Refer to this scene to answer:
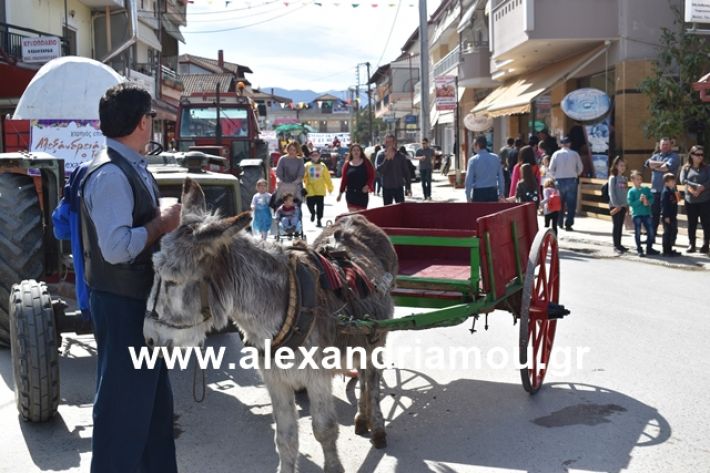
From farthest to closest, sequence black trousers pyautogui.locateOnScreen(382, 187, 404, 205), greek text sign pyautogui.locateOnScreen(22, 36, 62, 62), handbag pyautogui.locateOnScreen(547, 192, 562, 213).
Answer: greek text sign pyautogui.locateOnScreen(22, 36, 62, 62)
black trousers pyautogui.locateOnScreen(382, 187, 404, 205)
handbag pyautogui.locateOnScreen(547, 192, 562, 213)

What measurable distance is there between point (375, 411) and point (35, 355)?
7.23ft

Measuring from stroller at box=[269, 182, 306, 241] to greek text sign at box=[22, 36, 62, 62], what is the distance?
11.0 m

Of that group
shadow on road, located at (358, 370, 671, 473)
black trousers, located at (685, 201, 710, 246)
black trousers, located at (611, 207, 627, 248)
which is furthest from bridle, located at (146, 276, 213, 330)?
black trousers, located at (611, 207, 627, 248)

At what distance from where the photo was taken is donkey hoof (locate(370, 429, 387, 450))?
512 cm

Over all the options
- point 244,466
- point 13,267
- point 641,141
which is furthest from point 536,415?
point 641,141

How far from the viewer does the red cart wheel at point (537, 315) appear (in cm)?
557

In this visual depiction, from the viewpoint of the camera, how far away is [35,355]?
5223 mm

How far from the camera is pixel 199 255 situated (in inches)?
142

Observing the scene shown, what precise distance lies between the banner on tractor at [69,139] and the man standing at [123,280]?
15.1 feet

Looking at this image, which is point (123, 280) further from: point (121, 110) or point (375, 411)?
point (375, 411)

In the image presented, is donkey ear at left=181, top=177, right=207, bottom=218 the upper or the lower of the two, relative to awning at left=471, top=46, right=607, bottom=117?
lower

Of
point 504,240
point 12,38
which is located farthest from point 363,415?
point 12,38

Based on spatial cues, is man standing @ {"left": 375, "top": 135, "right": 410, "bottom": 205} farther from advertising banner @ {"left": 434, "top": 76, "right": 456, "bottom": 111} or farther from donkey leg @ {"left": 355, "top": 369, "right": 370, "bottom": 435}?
advertising banner @ {"left": 434, "top": 76, "right": 456, "bottom": 111}

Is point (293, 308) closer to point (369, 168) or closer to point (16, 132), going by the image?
point (16, 132)
